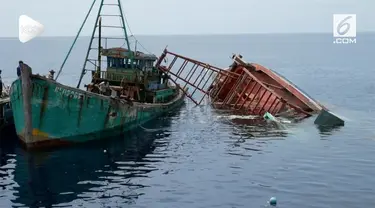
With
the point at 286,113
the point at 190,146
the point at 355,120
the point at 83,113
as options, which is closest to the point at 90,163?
the point at 83,113

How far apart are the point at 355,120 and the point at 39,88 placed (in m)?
31.2

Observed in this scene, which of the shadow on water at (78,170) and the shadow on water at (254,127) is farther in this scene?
the shadow on water at (254,127)

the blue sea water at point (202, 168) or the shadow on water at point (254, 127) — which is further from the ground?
the shadow on water at point (254, 127)

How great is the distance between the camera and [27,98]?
3269 centimetres

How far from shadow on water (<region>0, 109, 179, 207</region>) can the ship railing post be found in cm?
126

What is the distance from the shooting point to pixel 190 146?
1447 inches

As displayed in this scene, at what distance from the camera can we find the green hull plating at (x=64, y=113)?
109 feet

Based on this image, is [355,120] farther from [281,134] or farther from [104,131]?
[104,131]

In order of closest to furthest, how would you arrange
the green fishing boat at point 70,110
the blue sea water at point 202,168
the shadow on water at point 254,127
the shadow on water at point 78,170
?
the blue sea water at point 202,168 < the shadow on water at point 78,170 < the green fishing boat at point 70,110 < the shadow on water at point 254,127

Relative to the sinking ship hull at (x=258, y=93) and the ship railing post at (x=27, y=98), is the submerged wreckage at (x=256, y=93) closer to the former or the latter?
the sinking ship hull at (x=258, y=93)

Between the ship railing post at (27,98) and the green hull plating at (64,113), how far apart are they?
164 mm

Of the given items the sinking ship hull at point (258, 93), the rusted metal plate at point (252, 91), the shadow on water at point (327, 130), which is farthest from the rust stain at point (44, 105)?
the sinking ship hull at point (258, 93)

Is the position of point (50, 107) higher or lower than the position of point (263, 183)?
higher

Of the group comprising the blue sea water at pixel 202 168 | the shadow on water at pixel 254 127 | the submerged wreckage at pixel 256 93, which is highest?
the submerged wreckage at pixel 256 93
